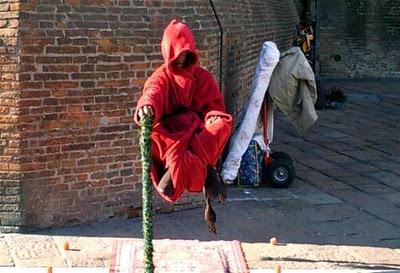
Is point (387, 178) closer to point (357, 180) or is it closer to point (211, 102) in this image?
point (357, 180)

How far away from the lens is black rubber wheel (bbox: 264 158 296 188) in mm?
8203

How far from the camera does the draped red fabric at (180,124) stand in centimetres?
446

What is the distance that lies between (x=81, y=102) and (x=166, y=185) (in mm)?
2295

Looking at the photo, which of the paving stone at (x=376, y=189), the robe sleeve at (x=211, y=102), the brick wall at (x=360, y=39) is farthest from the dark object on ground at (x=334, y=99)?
the robe sleeve at (x=211, y=102)

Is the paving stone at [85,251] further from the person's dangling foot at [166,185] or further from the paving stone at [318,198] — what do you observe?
the paving stone at [318,198]

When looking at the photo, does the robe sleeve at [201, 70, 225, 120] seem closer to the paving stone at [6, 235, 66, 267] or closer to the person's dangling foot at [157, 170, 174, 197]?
the person's dangling foot at [157, 170, 174, 197]

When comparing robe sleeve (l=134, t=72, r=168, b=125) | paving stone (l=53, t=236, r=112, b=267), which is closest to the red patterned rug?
paving stone (l=53, t=236, r=112, b=267)

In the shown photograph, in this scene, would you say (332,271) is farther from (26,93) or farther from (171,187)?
(26,93)

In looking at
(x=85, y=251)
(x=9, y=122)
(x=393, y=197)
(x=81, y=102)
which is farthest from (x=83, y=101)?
(x=393, y=197)

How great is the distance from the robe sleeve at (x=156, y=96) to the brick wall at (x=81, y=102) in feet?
6.57

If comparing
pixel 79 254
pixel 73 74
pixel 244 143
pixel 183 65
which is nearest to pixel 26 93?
pixel 73 74

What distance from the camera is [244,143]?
26.5ft

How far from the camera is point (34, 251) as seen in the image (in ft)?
19.6

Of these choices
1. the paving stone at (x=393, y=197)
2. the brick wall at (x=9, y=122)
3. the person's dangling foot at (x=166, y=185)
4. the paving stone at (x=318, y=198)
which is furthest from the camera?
the paving stone at (x=393, y=197)
